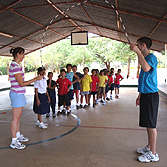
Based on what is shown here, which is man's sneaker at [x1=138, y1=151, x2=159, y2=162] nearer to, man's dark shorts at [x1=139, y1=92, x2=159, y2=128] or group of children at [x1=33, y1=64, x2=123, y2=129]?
man's dark shorts at [x1=139, y1=92, x2=159, y2=128]

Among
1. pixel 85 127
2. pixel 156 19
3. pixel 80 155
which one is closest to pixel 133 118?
pixel 85 127

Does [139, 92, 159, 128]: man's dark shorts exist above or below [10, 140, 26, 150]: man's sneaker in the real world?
above

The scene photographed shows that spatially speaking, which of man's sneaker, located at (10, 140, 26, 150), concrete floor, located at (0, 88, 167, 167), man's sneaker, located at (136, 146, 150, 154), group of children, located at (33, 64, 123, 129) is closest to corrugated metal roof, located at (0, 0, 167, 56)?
group of children, located at (33, 64, 123, 129)

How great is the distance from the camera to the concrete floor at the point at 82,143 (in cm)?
224

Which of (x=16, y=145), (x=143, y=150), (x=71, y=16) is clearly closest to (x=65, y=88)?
(x=16, y=145)

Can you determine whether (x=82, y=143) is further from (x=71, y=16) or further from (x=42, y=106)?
(x=71, y=16)

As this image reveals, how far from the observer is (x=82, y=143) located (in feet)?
9.12

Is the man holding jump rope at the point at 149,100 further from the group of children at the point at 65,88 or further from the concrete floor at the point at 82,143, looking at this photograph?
the group of children at the point at 65,88

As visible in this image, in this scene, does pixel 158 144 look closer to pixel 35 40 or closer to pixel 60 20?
pixel 60 20

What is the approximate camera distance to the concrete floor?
224cm

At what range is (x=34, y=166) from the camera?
2131 mm

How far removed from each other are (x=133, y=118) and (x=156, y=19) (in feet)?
11.3

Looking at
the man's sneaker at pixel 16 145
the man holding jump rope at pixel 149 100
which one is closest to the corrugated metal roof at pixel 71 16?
the man holding jump rope at pixel 149 100

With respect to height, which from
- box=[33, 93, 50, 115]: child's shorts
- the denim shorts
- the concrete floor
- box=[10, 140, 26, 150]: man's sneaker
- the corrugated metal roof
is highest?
the corrugated metal roof
